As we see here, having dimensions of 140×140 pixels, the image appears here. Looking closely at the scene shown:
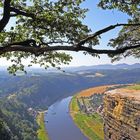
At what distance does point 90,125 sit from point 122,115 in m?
150

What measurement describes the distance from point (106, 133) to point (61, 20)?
9.59 meters

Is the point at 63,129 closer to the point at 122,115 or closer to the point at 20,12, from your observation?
the point at 122,115

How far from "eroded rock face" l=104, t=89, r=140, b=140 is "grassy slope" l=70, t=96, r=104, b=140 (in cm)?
11675

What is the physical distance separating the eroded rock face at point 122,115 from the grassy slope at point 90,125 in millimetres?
116746

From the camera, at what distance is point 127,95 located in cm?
2052

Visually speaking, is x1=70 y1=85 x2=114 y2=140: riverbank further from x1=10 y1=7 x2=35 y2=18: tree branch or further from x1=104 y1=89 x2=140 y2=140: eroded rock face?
x1=10 y1=7 x2=35 y2=18: tree branch

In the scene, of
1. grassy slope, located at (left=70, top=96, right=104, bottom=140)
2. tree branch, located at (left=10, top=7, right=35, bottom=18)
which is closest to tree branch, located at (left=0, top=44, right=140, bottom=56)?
tree branch, located at (left=10, top=7, right=35, bottom=18)

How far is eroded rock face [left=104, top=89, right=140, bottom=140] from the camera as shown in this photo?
18938 millimetres

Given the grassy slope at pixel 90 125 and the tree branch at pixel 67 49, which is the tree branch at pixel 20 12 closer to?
the tree branch at pixel 67 49

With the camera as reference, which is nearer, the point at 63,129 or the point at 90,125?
the point at 63,129

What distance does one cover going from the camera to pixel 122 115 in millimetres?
20484

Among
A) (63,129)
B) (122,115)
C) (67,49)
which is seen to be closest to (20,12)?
(67,49)

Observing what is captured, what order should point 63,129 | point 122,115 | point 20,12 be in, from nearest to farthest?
point 20,12 < point 122,115 < point 63,129

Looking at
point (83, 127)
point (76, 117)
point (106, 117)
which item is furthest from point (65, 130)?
point (106, 117)
